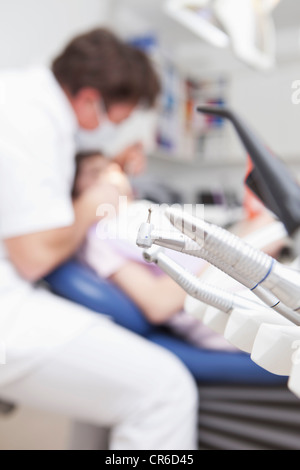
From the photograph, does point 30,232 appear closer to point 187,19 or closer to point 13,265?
point 13,265

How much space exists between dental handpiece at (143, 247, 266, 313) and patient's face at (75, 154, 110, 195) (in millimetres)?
823

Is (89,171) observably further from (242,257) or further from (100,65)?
(242,257)

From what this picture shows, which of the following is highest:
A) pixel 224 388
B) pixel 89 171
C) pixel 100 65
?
pixel 100 65

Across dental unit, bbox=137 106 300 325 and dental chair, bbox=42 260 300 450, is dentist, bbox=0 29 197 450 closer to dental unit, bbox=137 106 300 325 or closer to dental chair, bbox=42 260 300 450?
dental chair, bbox=42 260 300 450

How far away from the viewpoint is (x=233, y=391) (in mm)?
885

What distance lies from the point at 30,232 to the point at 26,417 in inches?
Answer: 16.6

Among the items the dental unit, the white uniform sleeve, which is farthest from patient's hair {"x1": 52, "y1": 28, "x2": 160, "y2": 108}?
the dental unit

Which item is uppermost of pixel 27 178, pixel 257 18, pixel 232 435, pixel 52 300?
pixel 257 18

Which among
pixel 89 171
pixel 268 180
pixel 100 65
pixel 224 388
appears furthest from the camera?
pixel 89 171

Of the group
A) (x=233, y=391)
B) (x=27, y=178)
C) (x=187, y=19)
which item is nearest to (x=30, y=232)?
(x=27, y=178)

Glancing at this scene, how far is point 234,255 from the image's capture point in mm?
273

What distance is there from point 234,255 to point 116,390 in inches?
22.3

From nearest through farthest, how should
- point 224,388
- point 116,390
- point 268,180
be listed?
point 268,180
point 116,390
point 224,388

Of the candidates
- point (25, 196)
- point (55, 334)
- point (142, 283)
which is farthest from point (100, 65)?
point (55, 334)
